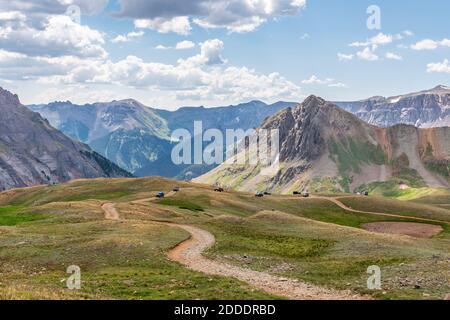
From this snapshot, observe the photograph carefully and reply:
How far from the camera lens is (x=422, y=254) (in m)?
61.5

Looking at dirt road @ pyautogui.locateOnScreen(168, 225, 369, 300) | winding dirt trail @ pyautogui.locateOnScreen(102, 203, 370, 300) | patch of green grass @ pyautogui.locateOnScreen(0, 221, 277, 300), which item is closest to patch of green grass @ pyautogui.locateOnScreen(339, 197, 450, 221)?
patch of green grass @ pyautogui.locateOnScreen(0, 221, 277, 300)

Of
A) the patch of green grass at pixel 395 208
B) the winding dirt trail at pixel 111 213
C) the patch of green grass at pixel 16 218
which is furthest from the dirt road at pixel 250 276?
the patch of green grass at pixel 395 208

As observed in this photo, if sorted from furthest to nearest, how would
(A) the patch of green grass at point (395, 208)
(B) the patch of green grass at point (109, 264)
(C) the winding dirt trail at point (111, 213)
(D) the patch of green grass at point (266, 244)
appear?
(A) the patch of green grass at point (395, 208) → (C) the winding dirt trail at point (111, 213) → (D) the patch of green grass at point (266, 244) → (B) the patch of green grass at point (109, 264)

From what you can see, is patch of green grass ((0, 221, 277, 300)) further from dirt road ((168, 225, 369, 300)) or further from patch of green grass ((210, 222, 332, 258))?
patch of green grass ((210, 222, 332, 258))

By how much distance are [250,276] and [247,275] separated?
1.68 feet

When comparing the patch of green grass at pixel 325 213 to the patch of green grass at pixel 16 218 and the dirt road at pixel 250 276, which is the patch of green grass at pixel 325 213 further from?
the dirt road at pixel 250 276

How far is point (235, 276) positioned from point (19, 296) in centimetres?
2238

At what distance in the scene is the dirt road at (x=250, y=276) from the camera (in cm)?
3882

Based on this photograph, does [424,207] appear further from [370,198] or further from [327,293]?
[327,293]

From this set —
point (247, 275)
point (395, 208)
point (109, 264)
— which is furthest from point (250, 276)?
point (395, 208)

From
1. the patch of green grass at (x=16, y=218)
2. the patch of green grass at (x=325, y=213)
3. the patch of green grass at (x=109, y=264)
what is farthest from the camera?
the patch of green grass at (x=325, y=213)

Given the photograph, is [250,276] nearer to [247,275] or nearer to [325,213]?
[247,275]
